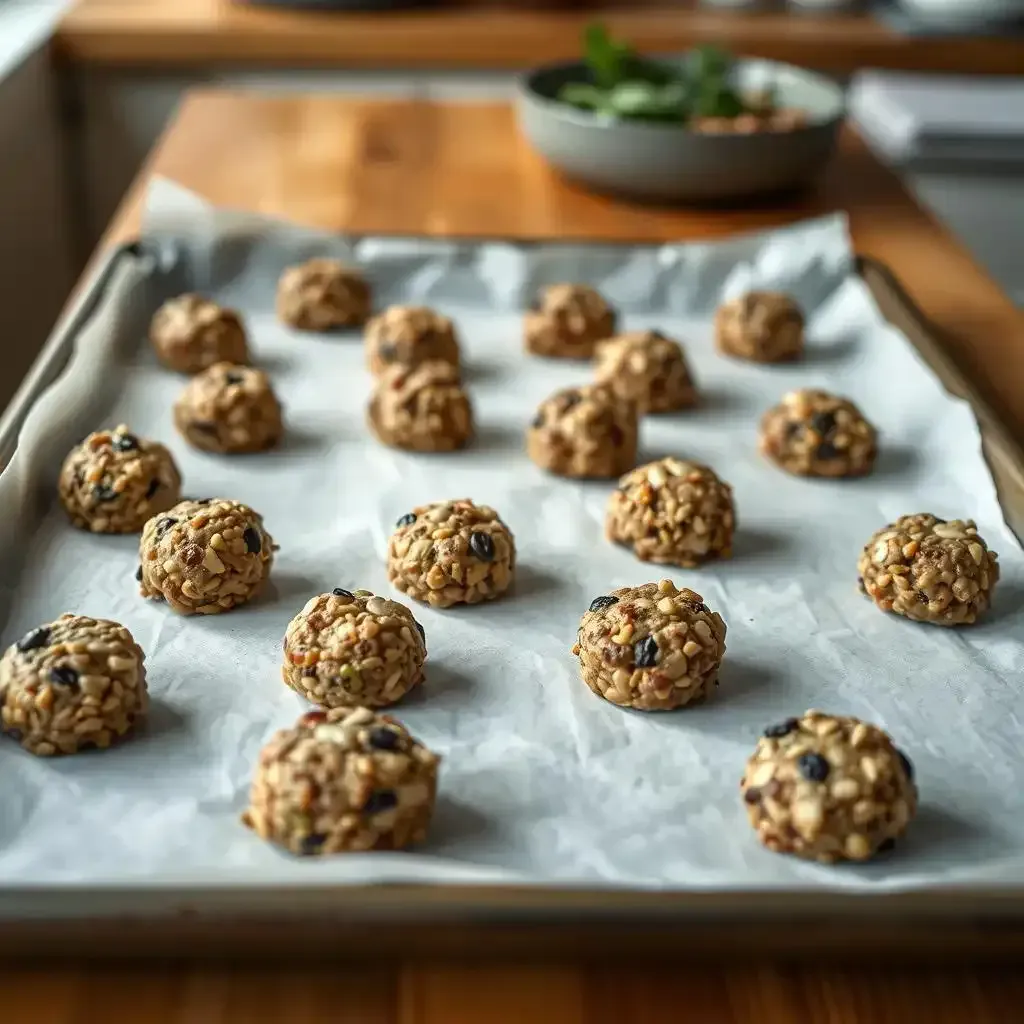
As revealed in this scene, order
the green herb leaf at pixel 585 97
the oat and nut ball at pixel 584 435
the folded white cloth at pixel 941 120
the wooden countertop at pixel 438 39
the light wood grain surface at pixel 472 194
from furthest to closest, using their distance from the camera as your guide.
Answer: the wooden countertop at pixel 438 39, the folded white cloth at pixel 941 120, the green herb leaf at pixel 585 97, the light wood grain surface at pixel 472 194, the oat and nut ball at pixel 584 435

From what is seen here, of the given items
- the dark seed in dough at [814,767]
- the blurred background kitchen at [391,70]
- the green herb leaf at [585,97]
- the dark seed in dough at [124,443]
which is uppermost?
the dark seed in dough at [814,767]

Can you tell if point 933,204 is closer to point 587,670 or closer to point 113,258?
point 113,258

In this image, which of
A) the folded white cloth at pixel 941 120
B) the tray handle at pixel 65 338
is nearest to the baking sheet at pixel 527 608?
the tray handle at pixel 65 338

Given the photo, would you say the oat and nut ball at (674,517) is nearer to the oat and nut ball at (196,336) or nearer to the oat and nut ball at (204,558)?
the oat and nut ball at (204,558)

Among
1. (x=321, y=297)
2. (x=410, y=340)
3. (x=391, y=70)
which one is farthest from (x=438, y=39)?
(x=410, y=340)

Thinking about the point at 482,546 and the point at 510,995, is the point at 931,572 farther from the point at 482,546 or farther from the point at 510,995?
the point at 510,995

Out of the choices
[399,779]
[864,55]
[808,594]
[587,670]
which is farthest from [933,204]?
[399,779]

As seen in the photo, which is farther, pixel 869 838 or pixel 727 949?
pixel 869 838
